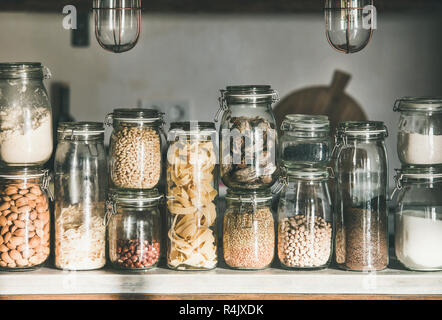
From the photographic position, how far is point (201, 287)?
3.84ft

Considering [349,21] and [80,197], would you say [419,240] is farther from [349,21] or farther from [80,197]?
[80,197]

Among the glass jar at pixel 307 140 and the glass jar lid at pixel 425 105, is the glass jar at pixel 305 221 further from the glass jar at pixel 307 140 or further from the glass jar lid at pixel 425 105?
the glass jar lid at pixel 425 105

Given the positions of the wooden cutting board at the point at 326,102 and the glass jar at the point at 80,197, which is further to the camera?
the wooden cutting board at the point at 326,102

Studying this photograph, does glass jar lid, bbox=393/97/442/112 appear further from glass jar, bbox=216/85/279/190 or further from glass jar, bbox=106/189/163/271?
glass jar, bbox=106/189/163/271

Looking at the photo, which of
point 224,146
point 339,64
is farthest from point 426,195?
point 339,64

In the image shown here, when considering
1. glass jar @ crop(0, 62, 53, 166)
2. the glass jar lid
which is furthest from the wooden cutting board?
glass jar @ crop(0, 62, 53, 166)

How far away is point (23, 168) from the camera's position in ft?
4.00

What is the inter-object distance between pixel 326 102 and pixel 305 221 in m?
1.50

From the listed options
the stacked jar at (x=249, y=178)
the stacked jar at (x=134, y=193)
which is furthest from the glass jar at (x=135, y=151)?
the stacked jar at (x=249, y=178)

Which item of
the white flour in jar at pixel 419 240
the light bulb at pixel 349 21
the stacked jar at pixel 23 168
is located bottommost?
the white flour in jar at pixel 419 240

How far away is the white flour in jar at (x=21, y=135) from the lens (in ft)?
3.98

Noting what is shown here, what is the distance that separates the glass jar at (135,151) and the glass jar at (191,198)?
0.03 m

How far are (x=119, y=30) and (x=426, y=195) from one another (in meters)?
0.69
